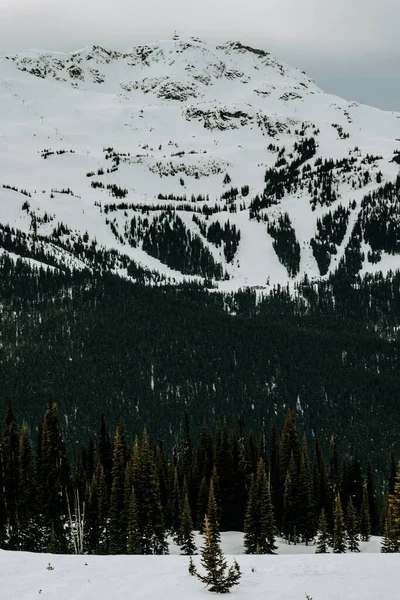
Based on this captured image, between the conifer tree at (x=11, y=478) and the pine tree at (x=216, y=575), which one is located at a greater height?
the pine tree at (x=216, y=575)

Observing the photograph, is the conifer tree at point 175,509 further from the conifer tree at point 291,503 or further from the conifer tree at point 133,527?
the conifer tree at point 133,527

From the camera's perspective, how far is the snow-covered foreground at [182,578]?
917 inches

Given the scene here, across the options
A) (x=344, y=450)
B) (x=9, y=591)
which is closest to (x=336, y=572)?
(x=9, y=591)

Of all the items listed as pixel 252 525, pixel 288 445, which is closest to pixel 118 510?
pixel 252 525

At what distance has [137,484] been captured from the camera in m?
63.6

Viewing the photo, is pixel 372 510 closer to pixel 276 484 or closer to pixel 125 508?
pixel 276 484

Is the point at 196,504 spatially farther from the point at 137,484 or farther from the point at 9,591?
the point at 9,591

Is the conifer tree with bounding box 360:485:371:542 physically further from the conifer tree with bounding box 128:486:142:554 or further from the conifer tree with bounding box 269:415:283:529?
the conifer tree with bounding box 128:486:142:554

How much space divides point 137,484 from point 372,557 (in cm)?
3789

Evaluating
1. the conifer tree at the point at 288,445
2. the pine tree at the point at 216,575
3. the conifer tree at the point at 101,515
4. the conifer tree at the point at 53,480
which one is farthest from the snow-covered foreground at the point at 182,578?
the conifer tree at the point at 288,445

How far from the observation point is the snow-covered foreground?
23.3m

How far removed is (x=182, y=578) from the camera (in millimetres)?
25953

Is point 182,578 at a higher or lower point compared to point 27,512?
higher

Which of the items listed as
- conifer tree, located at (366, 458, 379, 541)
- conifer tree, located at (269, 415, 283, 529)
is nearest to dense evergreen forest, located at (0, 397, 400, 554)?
conifer tree, located at (269, 415, 283, 529)
